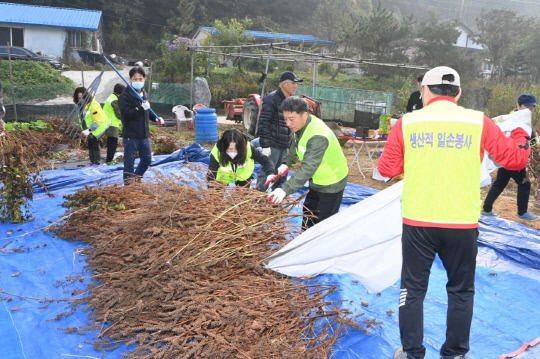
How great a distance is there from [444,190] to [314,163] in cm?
122

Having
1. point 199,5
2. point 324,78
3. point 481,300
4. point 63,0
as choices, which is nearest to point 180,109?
point 481,300

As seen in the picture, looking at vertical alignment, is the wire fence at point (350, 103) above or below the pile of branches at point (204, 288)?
above

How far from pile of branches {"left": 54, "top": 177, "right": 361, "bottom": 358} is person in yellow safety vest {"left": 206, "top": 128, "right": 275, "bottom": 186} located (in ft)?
2.44

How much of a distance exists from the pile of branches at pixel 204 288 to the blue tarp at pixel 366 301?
168mm

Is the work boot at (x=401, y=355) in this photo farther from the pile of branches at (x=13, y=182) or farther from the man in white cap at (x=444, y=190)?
the pile of branches at (x=13, y=182)

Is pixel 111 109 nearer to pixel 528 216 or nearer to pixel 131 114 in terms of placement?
pixel 131 114

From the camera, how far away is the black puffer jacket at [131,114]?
18.3ft

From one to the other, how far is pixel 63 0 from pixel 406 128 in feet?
130

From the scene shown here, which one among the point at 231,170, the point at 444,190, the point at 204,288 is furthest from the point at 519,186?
the point at 204,288

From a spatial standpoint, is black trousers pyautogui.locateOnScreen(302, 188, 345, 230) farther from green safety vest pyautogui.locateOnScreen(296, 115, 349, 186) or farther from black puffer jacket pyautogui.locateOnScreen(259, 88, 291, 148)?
black puffer jacket pyautogui.locateOnScreen(259, 88, 291, 148)

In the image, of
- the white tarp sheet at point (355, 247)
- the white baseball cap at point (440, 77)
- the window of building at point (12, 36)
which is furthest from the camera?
the window of building at point (12, 36)

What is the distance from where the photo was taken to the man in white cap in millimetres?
2246

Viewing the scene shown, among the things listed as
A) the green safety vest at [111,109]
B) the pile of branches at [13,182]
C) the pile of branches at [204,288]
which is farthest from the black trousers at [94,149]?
the pile of branches at [204,288]

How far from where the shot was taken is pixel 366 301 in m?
3.36
